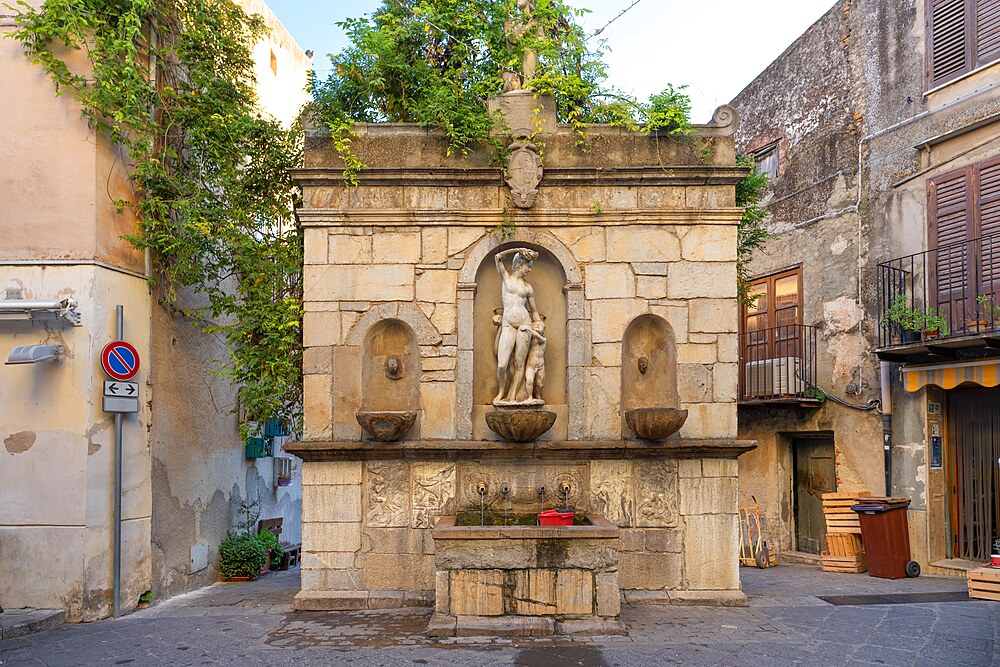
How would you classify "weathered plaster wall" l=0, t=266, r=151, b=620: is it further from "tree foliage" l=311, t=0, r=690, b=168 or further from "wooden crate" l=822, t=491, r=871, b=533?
"wooden crate" l=822, t=491, r=871, b=533

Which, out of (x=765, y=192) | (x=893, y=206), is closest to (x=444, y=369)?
(x=893, y=206)

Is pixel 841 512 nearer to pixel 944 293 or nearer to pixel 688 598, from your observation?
pixel 944 293

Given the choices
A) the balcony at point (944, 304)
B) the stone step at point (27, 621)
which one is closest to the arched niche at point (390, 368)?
the stone step at point (27, 621)

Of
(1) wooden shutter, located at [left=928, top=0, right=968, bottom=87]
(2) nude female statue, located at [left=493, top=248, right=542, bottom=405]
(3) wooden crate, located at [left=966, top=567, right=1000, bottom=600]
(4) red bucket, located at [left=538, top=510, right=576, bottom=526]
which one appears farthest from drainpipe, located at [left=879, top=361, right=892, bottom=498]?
(2) nude female statue, located at [left=493, top=248, right=542, bottom=405]

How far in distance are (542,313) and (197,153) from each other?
425cm

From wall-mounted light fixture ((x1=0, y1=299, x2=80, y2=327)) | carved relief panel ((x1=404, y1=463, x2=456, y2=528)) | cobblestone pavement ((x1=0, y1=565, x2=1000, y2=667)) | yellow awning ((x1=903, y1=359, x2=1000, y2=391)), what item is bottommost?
cobblestone pavement ((x1=0, y1=565, x2=1000, y2=667))

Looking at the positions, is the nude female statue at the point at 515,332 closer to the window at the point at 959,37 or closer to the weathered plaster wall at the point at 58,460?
the weathered plaster wall at the point at 58,460

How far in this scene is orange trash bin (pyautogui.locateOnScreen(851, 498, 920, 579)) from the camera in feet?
32.7

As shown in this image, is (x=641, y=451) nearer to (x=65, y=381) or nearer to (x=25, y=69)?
(x=65, y=381)

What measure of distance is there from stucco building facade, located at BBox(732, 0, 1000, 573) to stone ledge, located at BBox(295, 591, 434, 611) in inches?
254

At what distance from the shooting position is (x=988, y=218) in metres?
9.95

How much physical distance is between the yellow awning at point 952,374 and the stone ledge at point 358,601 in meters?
6.54

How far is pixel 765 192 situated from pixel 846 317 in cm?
289

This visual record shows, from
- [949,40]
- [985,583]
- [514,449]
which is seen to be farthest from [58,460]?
[949,40]
